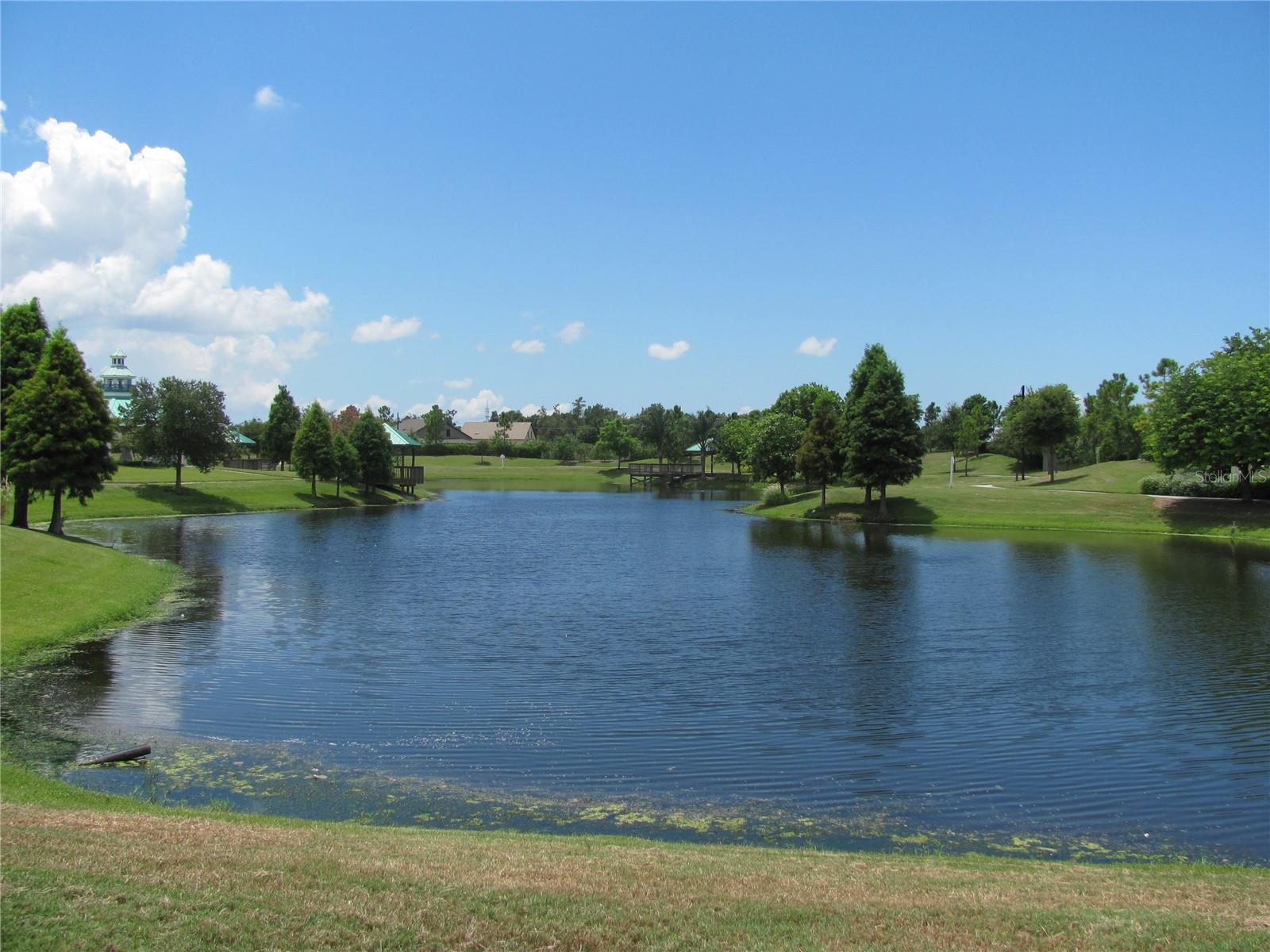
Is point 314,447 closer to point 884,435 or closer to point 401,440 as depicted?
point 401,440

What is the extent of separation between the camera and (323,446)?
81.6 meters

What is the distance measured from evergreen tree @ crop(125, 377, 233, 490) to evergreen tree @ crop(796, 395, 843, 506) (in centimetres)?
4699

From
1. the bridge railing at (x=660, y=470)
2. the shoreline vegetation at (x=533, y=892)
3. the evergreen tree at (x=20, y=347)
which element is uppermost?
the evergreen tree at (x=20, y=347)

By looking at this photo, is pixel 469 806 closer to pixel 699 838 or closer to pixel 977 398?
pixel 699 838

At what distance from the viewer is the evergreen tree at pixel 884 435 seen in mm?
66188

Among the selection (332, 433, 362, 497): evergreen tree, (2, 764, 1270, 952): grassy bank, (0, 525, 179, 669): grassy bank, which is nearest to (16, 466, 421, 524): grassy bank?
(332, 433, 362, 497): evergreen tree

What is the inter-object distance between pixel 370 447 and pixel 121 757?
79.3 meters

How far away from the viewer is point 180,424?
7244 centimetres

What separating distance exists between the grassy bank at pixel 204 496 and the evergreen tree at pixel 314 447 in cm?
250

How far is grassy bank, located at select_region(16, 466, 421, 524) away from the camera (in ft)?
201

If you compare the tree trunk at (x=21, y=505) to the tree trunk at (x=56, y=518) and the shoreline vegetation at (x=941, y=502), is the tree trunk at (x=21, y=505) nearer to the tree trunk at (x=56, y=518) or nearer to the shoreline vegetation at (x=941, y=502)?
the tree trunk at (x=56, y=518)

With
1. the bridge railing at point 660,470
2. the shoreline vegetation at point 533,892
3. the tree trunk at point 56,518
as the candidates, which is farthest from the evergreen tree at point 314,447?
the shoreline vegetation at point 533,892

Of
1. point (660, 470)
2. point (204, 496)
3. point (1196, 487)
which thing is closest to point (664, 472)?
point (660, 470)

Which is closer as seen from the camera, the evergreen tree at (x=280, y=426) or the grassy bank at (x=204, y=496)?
the grassy bank at (x=204, y=496)
